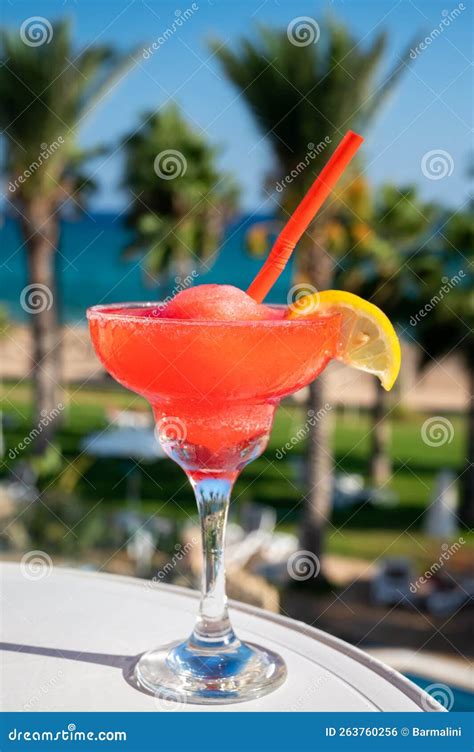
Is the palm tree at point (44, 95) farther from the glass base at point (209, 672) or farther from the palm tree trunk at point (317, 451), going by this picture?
the glass base at point (209, 672)

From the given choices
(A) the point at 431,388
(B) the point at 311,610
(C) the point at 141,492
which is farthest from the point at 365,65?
(A) the point at 431,388

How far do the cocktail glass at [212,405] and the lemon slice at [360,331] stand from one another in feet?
0.12

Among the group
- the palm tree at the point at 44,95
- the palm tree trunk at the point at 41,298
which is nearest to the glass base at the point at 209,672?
the palm tree at the point at 44,95

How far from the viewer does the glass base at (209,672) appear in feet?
5.54

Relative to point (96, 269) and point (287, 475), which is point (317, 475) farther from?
point (96, 269)

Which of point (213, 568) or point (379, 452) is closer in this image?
point (213, 568)

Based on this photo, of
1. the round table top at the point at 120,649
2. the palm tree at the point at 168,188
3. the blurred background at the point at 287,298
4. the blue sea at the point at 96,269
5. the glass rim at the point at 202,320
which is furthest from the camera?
the blue sea at the point at 96,269

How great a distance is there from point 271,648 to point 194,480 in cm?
37

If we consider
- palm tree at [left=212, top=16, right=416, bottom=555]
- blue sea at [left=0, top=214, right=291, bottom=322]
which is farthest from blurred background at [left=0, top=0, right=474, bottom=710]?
blue sea at [left=0, top=214, right=291, bottom=322]

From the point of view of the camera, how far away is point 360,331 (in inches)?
78.1

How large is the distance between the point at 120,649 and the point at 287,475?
87.7 feet

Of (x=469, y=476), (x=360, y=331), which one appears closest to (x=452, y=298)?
(x=469, y=476)

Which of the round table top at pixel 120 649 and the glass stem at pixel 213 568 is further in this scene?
the glass stem at pixel 213 568

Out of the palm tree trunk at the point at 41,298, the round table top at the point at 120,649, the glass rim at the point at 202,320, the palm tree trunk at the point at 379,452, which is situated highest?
the palm tree trunk at the point at 379,452
